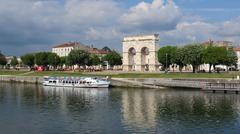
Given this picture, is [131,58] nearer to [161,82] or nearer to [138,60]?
[138,60]

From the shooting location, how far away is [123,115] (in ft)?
150

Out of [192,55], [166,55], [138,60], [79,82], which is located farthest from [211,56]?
[79,82]

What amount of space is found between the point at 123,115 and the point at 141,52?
82.2 meters

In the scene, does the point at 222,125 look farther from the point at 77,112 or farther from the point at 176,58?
the point at 176,58

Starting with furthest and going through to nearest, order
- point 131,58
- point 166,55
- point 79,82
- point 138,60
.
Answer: point 131,58 < point 138,60 < point 166,55 < point 79,82

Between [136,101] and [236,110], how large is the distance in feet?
51.3

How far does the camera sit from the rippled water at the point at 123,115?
37.7m

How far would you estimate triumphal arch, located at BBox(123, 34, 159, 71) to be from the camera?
124688 millimetres

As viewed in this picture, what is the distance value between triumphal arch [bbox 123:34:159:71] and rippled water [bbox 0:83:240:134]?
62.2 meters

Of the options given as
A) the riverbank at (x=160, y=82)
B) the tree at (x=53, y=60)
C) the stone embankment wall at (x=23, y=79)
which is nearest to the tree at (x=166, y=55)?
the riverbank at (x=160, y=82)

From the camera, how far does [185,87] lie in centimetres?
7825

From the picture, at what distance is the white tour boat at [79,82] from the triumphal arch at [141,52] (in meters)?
37.4

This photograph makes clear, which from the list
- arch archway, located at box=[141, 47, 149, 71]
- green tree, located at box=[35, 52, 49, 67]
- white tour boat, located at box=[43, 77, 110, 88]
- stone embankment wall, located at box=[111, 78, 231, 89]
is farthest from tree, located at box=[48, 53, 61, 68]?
stone embankment wall, located at box=[111, 78, 231, 89]

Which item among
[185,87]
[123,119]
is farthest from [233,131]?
[185,87]
